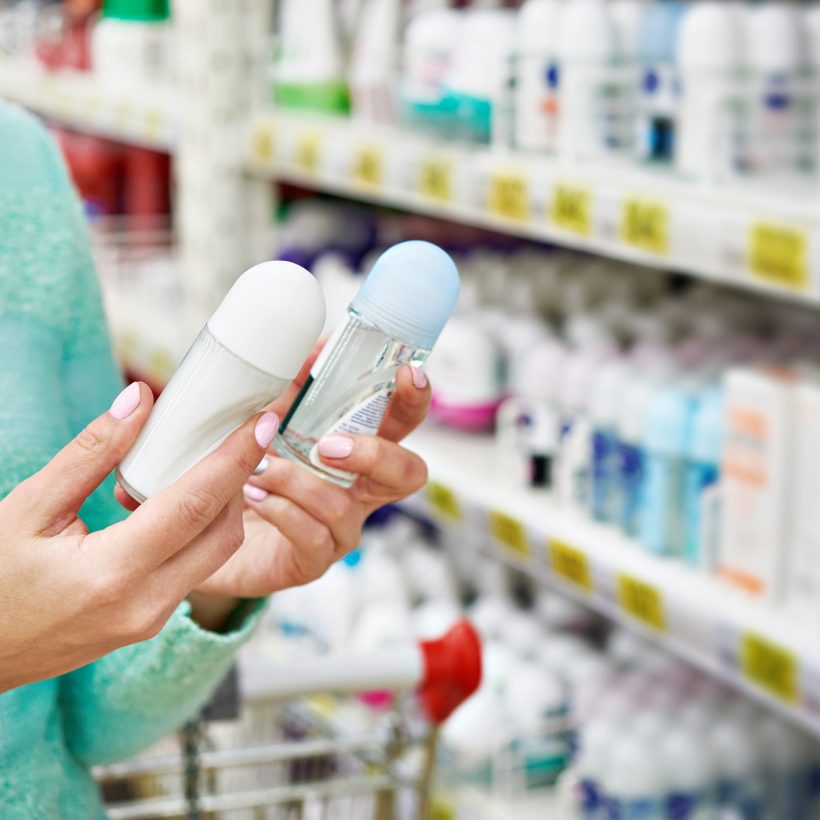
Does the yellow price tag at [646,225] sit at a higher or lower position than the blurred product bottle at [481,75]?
lower

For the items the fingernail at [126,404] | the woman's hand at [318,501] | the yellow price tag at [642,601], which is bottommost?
the yellow price tag at [642,601]

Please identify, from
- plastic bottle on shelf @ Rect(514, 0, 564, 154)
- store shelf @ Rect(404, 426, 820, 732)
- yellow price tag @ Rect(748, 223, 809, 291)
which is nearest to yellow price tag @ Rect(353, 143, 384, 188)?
plastic bottle on shelf @ Rect(514, 0, 564, 154)

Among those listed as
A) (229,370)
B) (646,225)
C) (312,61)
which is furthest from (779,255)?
(312,61)

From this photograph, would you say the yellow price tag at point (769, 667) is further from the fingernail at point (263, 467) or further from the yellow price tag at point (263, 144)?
the yellow price tag at point (263, 144)

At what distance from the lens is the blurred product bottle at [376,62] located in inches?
78.2

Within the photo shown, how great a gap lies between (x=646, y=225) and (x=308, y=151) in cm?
79

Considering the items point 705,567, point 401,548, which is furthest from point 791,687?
point 401,548

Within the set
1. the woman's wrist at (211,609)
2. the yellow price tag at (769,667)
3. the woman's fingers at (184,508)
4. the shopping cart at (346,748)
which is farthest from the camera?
the yellow price tag at (769,667)

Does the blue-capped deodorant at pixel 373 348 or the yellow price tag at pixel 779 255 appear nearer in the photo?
the blue-capped deodorant at pixel 373 348

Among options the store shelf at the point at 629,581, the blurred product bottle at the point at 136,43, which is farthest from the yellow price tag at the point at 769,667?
the blurred product bottle at the point at 136,43

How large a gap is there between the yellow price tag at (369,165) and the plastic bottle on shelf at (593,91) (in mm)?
→ 350

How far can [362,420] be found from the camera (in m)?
0.78

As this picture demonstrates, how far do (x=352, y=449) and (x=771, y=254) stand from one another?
1.88 ft

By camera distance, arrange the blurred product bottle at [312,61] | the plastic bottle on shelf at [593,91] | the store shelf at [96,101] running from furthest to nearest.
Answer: the store shelf at [96,101] < the blurred product bottle at [312,61] < the plastic bottle on shelf at [593,91]
